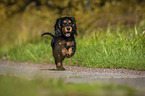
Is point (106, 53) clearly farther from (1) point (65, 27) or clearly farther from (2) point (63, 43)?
(1) point (65, 27)

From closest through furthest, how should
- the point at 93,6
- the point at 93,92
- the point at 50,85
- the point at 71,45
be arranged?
the point at 93,92, the point at 50,85, the point at 71,45, the point at 93,6

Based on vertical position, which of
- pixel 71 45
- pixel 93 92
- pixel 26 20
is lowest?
pixel 93 92

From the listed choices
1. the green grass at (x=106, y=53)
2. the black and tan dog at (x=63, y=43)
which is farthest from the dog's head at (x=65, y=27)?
the green grass at (x=106, y=53)

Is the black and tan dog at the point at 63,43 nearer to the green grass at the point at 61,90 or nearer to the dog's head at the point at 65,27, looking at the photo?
the dog's head at the point at 65,27

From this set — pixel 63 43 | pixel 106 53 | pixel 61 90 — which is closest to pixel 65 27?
pixel 63 43

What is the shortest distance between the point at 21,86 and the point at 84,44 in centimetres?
465

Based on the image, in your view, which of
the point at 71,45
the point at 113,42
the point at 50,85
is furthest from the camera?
the point at 113,42

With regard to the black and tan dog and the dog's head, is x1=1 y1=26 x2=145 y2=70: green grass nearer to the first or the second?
the black and tan dog

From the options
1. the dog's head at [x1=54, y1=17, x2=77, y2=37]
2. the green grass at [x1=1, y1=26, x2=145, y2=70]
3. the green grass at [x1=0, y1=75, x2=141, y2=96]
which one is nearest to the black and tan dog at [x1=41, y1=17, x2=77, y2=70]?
the dog's head at [x1=54, y1=17, x2=77, y2=37]

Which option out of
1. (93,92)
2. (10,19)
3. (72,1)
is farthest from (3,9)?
(93,92)

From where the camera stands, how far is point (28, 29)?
40.6 ft

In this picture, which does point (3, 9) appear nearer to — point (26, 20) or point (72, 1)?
point (26, 20)

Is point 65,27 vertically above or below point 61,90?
above

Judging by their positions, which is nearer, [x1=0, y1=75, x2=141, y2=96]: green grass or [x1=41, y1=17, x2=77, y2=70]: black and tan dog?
[x1=0, y1=75, x2=141, y2=96]: green grass
